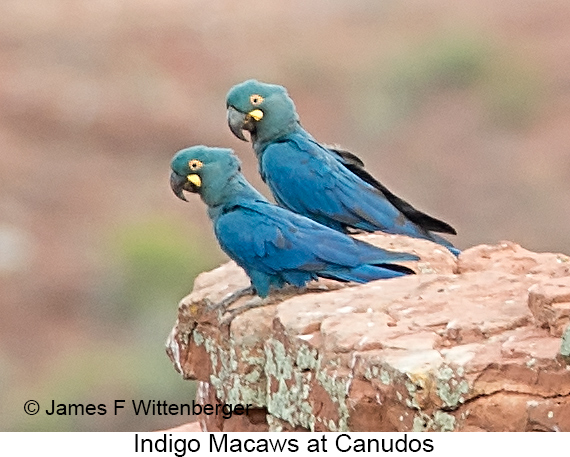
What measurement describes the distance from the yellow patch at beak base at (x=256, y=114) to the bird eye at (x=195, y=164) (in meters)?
0.53

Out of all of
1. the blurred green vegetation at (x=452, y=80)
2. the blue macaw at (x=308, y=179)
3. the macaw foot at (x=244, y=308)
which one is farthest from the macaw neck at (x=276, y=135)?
the blurred green vegetation at (x=452, y=80)

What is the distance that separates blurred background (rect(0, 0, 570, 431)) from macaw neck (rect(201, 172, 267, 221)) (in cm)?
278

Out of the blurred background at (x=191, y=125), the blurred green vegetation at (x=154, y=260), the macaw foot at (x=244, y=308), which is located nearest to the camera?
the macaw foot at (x=244, y=308)

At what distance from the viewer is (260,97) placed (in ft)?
13.5

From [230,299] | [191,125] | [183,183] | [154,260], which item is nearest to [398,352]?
[230,299]

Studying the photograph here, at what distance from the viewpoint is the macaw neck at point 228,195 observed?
3.65m

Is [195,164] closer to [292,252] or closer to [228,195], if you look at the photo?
[228,195]

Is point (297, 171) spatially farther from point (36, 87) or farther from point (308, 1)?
point (36, 87)

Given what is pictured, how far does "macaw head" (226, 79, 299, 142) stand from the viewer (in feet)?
13.5

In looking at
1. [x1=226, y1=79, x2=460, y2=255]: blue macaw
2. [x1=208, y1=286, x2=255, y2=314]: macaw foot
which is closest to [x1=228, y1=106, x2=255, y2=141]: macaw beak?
[x1=226, y1=79, x2=460, y2=255]: blue macaw

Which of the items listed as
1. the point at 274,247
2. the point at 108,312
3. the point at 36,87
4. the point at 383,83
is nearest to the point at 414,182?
the point at 383,83

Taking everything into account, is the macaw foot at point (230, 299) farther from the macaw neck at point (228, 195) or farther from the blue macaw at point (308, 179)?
the blue macaw at point (308, 179)

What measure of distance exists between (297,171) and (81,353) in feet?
9.06

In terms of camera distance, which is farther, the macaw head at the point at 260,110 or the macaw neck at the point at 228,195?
the macaw head at the point at 260,110
